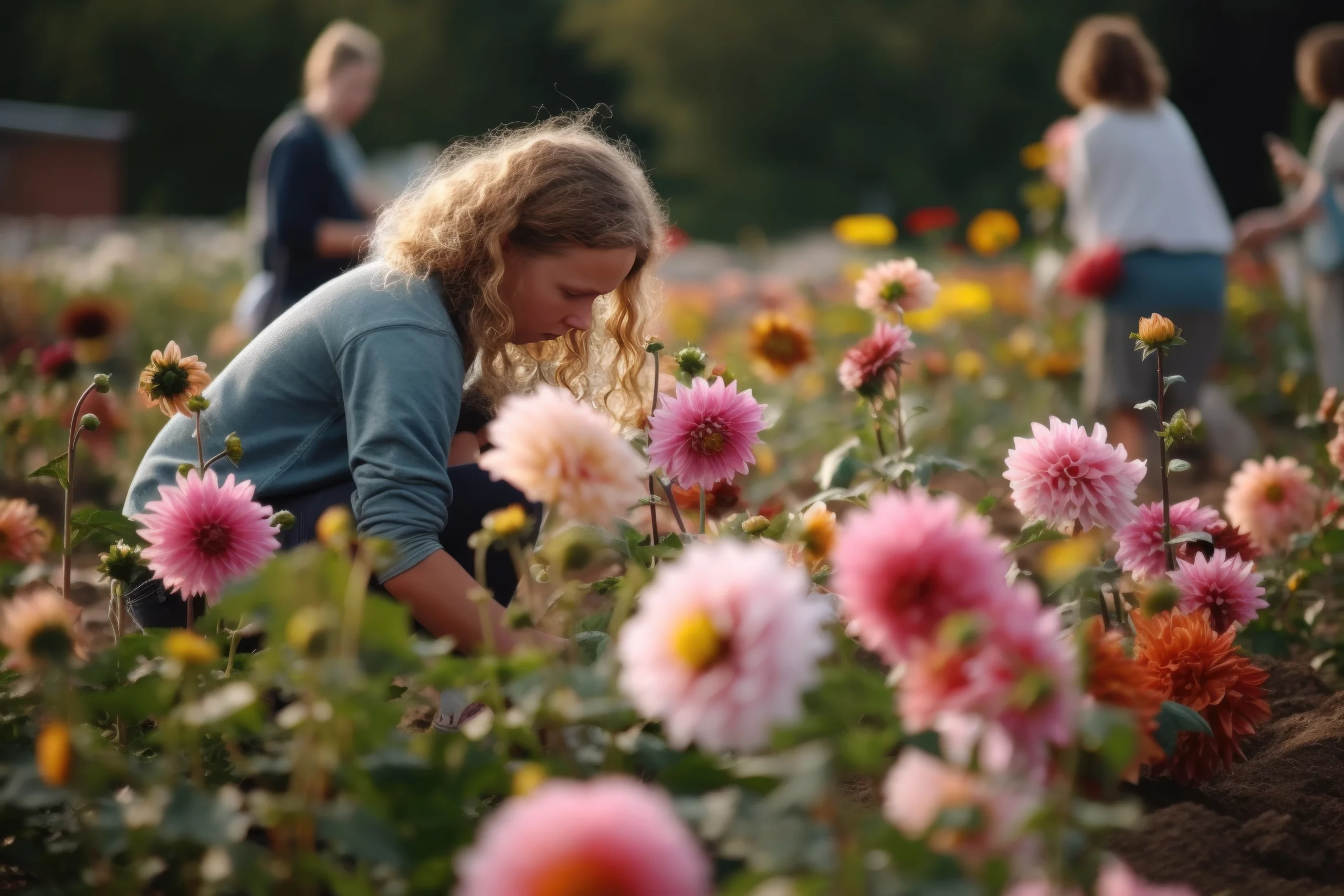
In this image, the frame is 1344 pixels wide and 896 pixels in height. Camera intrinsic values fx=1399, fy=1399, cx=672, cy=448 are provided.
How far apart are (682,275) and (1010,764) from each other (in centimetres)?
943

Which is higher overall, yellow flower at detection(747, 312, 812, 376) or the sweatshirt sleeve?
yellow flower at detection(747, 312, 812, 376)

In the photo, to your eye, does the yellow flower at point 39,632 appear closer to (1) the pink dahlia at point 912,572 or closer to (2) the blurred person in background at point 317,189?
(1) the pink dahlia at point 912,572

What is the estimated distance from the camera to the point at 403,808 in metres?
1.09

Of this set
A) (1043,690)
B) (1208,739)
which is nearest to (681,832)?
(1043,690)

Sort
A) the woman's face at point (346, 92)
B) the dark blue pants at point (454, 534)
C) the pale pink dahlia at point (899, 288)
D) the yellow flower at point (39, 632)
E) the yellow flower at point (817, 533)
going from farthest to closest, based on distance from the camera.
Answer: the woman's face at point (346, 92) → the pale pink dahlia at point (899, 288) → the dark blue pants at point (454, 534) → the yellow flower at point (817, 533) → the yellow flower at point (39, 632)

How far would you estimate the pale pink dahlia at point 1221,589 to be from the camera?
5.78 feet

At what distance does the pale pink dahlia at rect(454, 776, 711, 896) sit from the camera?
77 cm

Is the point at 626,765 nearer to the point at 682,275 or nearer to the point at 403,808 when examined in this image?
the point at 403,808

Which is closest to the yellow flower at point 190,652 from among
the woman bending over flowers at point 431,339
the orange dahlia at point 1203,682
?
the woman bending over flowers at point 431,339

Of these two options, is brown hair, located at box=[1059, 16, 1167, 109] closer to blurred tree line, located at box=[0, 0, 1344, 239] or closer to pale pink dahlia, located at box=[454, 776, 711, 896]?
blurred tree line, located at box=[0, 0, 1344, 239]

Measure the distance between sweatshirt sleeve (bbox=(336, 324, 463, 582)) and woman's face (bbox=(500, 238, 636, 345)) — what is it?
119mm

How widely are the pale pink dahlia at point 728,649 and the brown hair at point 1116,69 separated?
3339 millimetres

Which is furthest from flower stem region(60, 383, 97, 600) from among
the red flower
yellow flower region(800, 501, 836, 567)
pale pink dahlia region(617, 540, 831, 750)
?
the red flower

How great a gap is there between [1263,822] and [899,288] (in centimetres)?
103
